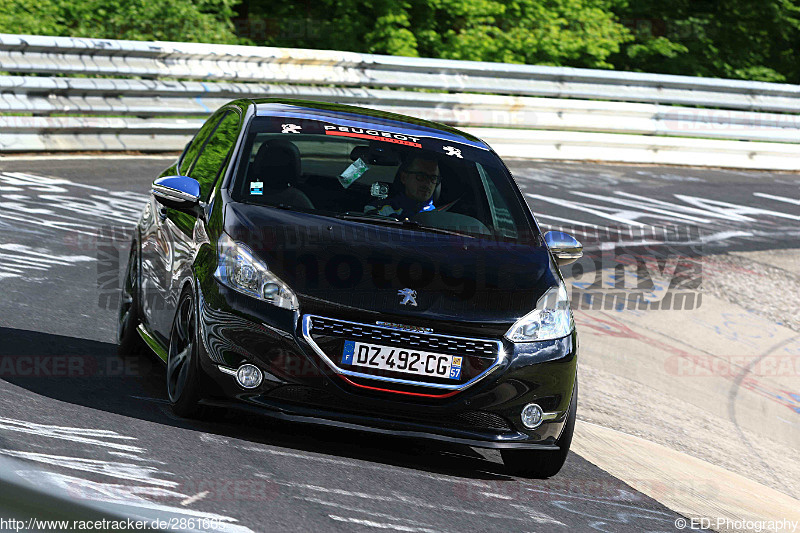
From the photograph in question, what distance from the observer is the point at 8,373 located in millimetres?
6551

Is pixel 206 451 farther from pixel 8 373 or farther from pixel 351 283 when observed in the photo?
pixel 8 373

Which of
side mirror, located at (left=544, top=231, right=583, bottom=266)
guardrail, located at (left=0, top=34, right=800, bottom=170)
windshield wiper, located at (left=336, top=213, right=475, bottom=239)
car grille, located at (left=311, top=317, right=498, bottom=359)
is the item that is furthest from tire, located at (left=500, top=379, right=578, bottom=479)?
guardrail, located at (left=0, top=34, right=800, bottom=170)

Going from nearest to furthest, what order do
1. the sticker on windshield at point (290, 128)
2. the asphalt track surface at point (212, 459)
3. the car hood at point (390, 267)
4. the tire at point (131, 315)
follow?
the asphalt track surface at point (212, 459), the car hood at point (390, 267), the sticker on windshield at point (290, 128), the tire at point (131, 315)

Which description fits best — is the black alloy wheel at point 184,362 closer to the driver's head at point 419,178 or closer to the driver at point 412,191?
the driver at point 412,191

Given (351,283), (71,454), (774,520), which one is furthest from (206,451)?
(774,520)

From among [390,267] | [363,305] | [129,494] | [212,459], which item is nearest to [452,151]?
[390,267]

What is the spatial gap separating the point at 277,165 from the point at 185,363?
1.29 metres

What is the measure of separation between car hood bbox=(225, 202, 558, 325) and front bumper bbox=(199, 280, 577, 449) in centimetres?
14

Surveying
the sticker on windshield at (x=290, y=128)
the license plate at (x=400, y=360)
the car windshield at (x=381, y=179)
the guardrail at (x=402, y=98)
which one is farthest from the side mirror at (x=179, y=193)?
the guardrail at (x=402, y=98)

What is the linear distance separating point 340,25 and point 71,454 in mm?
19512

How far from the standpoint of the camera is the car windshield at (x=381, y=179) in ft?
21.5

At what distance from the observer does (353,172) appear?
6918 millimetres

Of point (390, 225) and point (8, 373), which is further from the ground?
point (390, 225)

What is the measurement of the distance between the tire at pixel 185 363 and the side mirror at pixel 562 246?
6.31ft
